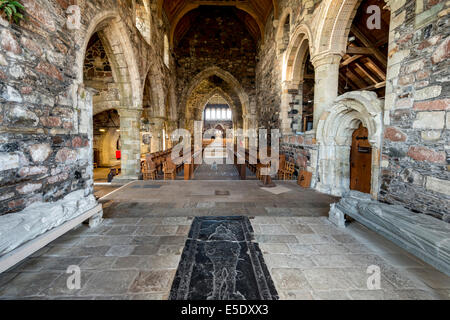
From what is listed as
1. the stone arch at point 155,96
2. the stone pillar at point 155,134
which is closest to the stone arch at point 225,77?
the stone arch at point 155,96

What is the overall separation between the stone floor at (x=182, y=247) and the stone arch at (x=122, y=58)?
3909mm

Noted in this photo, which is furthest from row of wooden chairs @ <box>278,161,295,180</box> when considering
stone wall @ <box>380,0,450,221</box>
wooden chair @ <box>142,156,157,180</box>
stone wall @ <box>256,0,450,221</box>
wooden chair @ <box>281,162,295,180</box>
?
wooden chair @ <box>142,156,157,180</box>

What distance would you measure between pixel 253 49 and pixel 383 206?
13.2 meters

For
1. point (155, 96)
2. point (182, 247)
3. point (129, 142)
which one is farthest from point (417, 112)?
point (155, 96)

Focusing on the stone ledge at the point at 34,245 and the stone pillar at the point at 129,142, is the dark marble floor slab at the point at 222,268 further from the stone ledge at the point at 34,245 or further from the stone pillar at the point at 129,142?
the stone pillar at the point at 129,142

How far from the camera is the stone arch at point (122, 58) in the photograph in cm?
502

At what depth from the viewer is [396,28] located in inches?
115

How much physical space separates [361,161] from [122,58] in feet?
22.2

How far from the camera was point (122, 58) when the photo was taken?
574 cm

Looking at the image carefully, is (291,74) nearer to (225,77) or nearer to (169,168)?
(169,168)

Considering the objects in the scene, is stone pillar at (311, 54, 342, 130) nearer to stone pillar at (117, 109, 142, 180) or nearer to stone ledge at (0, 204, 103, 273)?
stone ledge at (0, 204, 103, 273)

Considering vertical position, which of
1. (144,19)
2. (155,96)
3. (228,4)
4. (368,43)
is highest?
(228,4)
